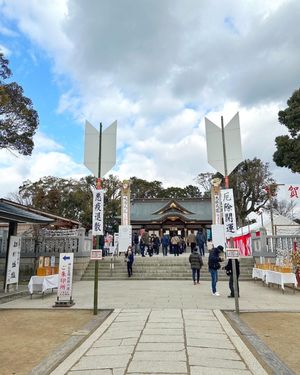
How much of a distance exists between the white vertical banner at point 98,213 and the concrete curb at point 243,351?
3.42m

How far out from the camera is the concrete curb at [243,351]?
383 centimetres

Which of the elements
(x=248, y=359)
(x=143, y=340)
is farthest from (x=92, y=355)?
(x=248, y=359)

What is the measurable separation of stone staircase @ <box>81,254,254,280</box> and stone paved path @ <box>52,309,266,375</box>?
26.6 ft

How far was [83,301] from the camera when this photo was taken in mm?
9078

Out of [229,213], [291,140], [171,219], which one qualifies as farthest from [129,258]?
[171,219]

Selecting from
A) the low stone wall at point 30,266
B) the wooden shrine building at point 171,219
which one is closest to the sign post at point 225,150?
the low stone wall at point 30,266

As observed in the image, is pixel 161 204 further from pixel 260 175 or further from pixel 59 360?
pixel 59 360

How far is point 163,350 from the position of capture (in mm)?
4441

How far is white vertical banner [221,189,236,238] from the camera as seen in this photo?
7.38 metres

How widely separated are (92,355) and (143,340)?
90 centimetres

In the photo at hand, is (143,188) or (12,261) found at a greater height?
(143,188)

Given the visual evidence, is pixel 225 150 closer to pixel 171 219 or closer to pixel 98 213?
pixel 98 213

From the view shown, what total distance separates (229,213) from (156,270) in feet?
28.2

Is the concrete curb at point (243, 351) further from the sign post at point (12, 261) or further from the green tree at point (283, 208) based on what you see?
the green tree at point (283, 208)
